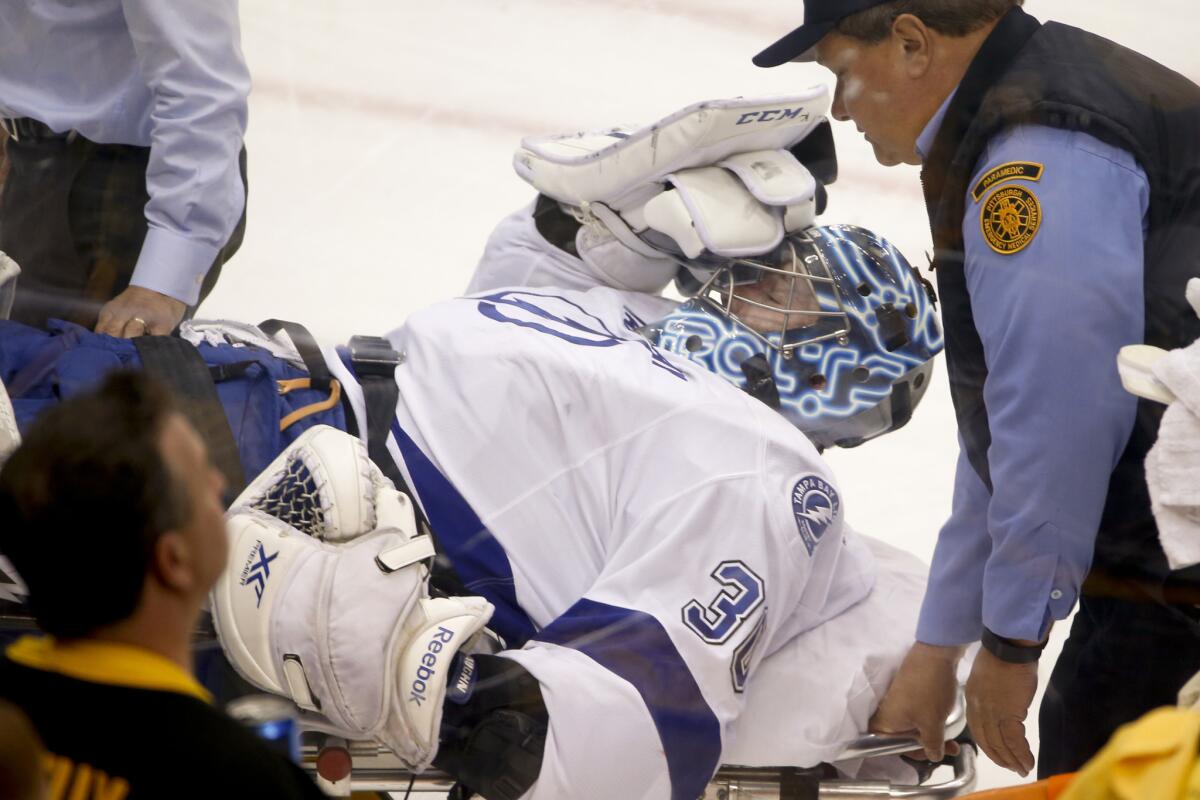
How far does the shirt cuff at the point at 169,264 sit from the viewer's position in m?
1.90

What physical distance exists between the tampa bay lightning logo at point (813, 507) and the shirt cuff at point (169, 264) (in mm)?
946

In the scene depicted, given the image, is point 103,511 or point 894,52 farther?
point 894,52

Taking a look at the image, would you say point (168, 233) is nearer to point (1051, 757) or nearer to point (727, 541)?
point (727, 541)

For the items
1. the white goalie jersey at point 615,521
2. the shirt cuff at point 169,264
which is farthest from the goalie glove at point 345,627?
the shirt cuff at point 169,264

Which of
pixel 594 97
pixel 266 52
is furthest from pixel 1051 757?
pixel 266 52

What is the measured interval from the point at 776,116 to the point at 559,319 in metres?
0.43

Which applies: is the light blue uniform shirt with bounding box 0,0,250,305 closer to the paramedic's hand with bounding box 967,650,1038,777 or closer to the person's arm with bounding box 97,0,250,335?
the person's arm with bounding box 97,0,250,335

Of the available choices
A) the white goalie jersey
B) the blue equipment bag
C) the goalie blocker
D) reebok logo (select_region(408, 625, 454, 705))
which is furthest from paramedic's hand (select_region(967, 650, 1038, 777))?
the blue equipment bag

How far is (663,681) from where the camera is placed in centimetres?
139

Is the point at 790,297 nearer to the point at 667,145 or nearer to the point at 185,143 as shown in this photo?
the point at 667,145

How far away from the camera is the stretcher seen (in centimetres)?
139

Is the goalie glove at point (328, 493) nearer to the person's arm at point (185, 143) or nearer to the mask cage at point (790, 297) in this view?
the person's arm at point (185, 143)

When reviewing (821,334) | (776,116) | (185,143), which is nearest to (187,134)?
(185,143)

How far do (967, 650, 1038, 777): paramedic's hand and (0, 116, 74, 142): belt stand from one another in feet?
4.97
